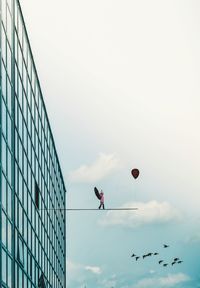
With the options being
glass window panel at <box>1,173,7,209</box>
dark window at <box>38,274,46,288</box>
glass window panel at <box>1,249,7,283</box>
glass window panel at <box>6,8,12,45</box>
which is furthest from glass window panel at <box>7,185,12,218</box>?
dark window at <box>38,274,46,288</box>

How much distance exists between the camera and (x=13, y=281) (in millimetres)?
59312

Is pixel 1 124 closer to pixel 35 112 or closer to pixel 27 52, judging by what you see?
pixel 27 52

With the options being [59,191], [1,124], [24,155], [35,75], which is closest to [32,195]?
[24,155]

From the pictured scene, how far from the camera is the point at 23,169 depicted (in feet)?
222

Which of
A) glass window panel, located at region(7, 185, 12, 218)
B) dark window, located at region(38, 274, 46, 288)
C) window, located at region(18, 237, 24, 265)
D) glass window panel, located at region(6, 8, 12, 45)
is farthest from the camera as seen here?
dark window, located at region(38, 274, 46, 288)

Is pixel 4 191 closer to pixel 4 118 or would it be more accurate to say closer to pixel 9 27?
pixel 4 118

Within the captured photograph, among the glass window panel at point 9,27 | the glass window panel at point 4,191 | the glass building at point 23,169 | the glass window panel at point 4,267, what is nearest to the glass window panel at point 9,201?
the glass building at point 23,169

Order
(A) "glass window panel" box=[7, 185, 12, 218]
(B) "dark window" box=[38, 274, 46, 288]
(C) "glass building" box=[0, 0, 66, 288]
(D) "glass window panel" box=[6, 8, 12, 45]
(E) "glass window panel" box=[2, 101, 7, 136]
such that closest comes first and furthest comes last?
1. (E) "glass window panel" box=[2, 101, 7, 136]
2. (C) "glass building" box=[0, 0, 66, 288]
3. (A) "glass window panel" box=[7, 185, 12, 218]
4. (D) "glass window panel" box=[6, 8, 12, 45]
5. (B) "dark window" box=[38, 274, 46, 288]

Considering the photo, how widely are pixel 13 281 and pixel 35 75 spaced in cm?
2593

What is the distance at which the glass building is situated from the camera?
5734 cm

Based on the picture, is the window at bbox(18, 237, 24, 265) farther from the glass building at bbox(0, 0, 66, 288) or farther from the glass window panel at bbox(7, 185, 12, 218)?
the glass window panel at bbox(7, 185, 12, 218)

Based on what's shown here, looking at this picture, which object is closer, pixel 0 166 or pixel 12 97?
pixel 0 166

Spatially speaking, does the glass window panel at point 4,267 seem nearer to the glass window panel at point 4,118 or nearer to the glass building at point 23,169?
the glass building at point 23,169

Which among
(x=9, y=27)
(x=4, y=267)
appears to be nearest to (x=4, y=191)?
(x=4, y=267)
